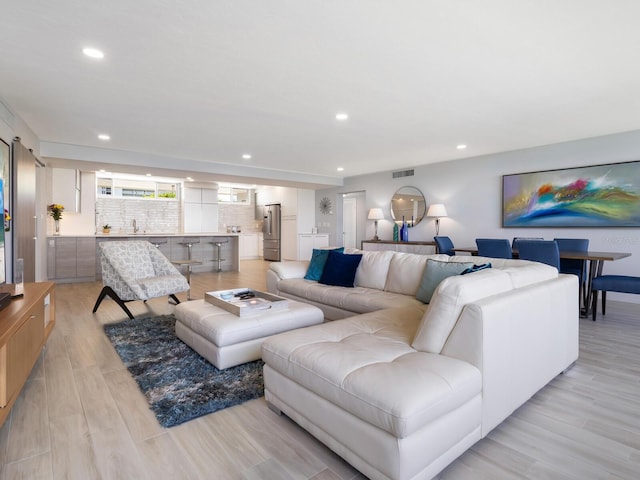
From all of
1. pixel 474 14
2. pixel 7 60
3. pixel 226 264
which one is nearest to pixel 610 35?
pixel 474 14

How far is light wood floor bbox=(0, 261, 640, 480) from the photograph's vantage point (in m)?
1.48

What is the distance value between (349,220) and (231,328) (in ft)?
22.9

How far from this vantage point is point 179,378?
7.67 feet

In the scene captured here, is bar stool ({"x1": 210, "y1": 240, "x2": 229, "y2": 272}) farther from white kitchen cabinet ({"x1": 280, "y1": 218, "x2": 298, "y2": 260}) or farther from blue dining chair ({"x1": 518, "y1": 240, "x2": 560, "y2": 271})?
blue dining chair ({"x1": 518, "y1": 240, "x2": 560, "y2": 271})

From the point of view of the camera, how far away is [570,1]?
1.94 m

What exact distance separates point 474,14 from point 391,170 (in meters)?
5.56

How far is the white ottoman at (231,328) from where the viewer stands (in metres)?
2.45

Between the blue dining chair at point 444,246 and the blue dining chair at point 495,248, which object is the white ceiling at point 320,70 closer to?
the blue dining chair at point 495,248

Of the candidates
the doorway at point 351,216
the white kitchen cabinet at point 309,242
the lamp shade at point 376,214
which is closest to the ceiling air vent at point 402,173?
the lamp shade at point 376,214

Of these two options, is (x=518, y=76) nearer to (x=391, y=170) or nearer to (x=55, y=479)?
(x=55, y=479)

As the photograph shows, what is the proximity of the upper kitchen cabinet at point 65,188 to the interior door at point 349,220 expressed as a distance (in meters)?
6.05

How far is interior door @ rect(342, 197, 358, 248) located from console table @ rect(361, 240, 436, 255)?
52.7 inches

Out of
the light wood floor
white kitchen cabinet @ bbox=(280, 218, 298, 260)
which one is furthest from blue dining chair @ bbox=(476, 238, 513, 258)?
white kitchen cabinet @ bbox=(280, 218, 298, 260)

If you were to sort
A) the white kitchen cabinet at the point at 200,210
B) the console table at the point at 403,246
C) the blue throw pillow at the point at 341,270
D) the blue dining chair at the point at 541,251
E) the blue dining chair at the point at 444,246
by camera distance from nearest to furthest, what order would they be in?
the blue throw pillow at the point at 341,270, the blue dining chair at the point at 541,251, the blue dining chair at the point at 444,246, the console table at the point at 403,246, the white kitchen cabinet at the point at 200,210
